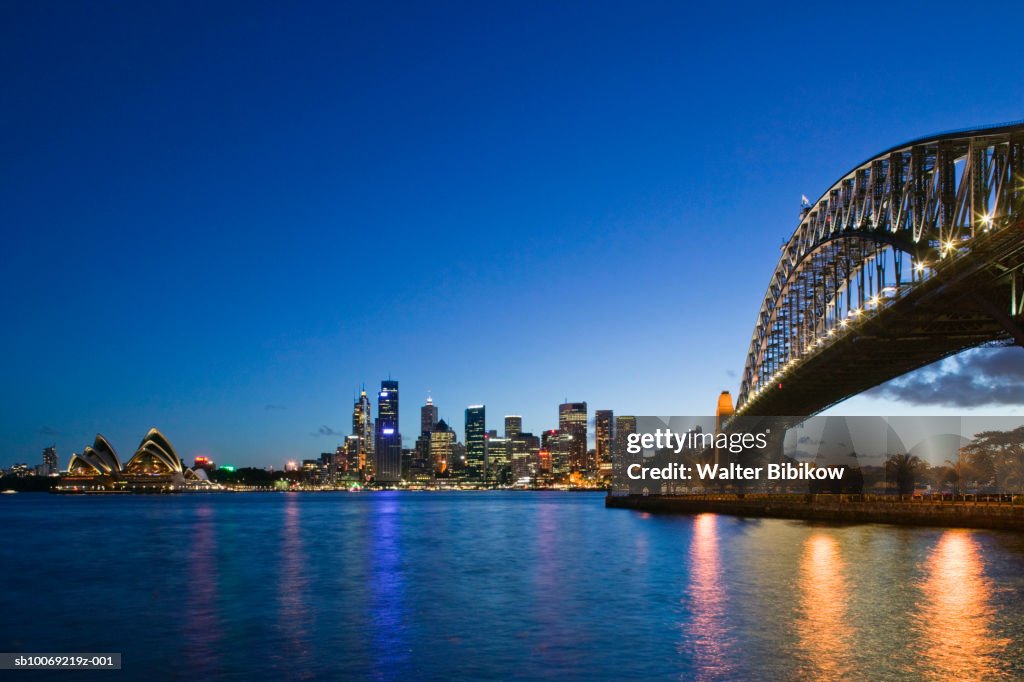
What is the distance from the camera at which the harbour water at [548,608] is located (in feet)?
54.9

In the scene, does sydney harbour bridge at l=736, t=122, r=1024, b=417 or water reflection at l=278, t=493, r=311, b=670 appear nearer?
water reflection at l=278, t=493, r=311, b=670

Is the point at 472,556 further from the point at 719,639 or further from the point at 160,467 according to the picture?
the point at 160,467

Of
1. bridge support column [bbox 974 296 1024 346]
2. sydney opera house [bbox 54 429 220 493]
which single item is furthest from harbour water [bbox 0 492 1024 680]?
sydney opera house [bbox 54 429 220 493]

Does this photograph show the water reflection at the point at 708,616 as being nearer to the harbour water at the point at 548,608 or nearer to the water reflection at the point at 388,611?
the harbour water at the point at 548,608

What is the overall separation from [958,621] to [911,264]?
73.2 ft

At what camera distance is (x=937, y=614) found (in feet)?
67.8

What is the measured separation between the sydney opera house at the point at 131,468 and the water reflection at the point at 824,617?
159m

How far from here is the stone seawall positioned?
43.2m

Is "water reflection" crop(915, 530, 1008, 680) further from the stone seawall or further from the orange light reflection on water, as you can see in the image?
the stone seawall

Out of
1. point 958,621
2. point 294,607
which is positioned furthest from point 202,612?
point 958,621

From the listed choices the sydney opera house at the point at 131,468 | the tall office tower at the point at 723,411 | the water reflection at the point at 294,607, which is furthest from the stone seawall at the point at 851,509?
the sydney opera house at the point at 131,468

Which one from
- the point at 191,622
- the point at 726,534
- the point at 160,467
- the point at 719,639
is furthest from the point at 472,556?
the point at 160,467

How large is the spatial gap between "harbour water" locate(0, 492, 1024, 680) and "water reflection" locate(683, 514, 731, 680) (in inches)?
3.4

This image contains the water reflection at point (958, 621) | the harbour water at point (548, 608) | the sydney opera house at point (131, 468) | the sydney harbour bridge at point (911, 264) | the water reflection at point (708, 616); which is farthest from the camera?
the sydney opera house at point (131, 468)
